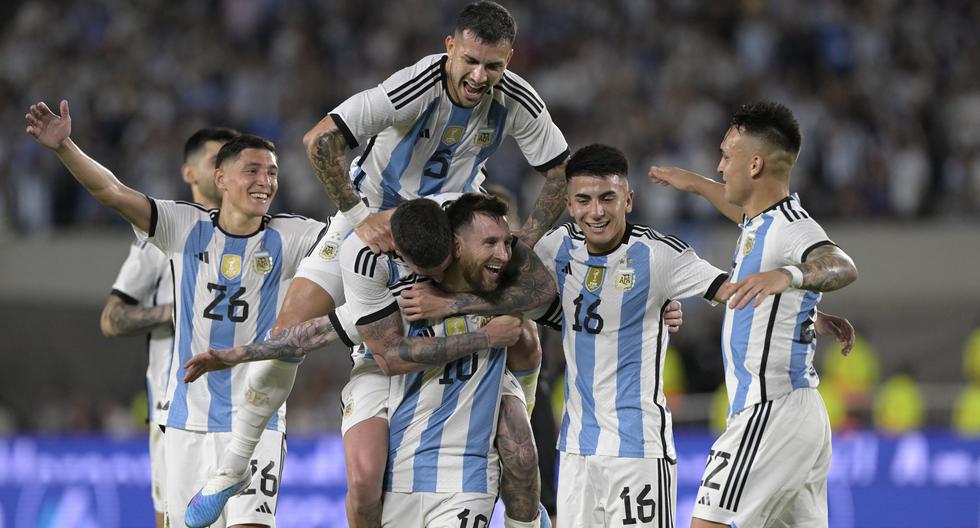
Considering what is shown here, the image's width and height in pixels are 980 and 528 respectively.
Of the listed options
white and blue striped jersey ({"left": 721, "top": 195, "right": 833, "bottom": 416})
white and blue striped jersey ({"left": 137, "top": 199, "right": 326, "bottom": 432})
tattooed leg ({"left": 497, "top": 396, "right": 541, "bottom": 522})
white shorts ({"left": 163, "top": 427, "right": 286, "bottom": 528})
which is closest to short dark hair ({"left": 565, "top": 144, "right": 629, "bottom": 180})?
white and blue striped jersey ({"left": 721, "top": 195, "right": 833, "bottom": 416})

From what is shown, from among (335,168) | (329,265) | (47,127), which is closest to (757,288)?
(335,168)

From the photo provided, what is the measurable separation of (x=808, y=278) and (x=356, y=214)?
7.56 ft

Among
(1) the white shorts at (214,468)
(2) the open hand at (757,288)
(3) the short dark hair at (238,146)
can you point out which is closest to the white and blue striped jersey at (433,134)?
(3) the short dark hair at (238,146)

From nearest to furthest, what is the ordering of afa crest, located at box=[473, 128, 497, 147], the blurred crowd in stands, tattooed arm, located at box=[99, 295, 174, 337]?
afa crest, located at box=[473, 128, 497, 147]
tattooed arm, located at box=[99, 295, 174, 337]
the blurred crowd in stands

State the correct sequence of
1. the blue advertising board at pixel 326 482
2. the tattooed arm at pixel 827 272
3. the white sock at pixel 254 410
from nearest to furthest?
the tattooed arm at pixel 827 272, the white sock at pixel 254 410, the blue advertising board at pixel 326 482

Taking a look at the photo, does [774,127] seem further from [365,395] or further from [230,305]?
[230,305]

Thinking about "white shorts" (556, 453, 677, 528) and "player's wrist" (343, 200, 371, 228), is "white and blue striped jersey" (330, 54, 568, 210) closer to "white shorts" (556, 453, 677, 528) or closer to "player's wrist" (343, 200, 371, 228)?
"player's wrist" (343, 200, 371, 228)

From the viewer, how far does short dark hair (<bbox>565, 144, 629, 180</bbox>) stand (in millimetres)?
6758

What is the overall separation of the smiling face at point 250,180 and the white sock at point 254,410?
982mm

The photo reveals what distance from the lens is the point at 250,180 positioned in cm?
762

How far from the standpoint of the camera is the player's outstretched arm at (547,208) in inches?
284

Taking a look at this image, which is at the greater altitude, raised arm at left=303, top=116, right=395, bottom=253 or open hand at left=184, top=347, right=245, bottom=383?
raised arm at left=303, top=116, right=395, bottom=253

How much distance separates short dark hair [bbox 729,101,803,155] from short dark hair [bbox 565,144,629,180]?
0.64m

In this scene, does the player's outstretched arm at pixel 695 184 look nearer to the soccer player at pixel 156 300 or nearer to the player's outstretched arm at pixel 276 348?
the player's outstretched arm at pixel 276 348
